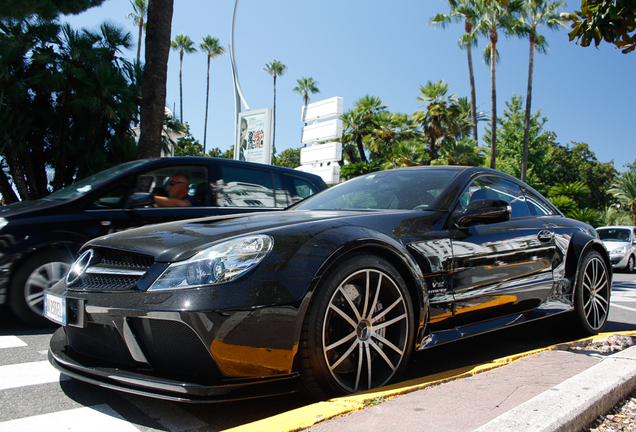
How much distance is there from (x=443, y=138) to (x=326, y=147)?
35.3 ft

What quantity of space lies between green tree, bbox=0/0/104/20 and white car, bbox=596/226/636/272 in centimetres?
1741

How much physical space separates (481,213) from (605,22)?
1.78 meters

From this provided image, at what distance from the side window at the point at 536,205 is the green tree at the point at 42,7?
43.1 feet

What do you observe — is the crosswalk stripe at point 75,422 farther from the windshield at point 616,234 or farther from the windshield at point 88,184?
the windshield at point 616,234

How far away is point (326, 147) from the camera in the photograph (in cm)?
2147

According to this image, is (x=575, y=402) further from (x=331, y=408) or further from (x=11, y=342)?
(x=11, y=342)

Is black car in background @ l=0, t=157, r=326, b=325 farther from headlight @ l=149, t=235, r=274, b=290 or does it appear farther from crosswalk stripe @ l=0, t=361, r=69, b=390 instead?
headlight @ l=149, t=235, r=274, b=290

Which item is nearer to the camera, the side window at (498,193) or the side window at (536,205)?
the side window at (498,193)

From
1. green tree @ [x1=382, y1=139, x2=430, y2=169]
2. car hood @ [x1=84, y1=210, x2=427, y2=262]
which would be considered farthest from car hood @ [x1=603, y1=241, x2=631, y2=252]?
car hood @ [x1=84, y1=210, x2=427, y2=262]

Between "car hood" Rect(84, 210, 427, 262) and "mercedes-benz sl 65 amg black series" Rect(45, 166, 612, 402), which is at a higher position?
"car hood" Rect(84, 210, 427, 262)

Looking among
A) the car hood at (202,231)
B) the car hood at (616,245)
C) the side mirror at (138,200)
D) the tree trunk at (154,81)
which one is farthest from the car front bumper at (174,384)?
the car hood at (616,245)

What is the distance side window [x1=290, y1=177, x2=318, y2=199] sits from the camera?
5.97m

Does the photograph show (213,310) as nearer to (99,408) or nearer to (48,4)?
(99,408)

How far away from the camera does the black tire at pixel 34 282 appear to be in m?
4.09
